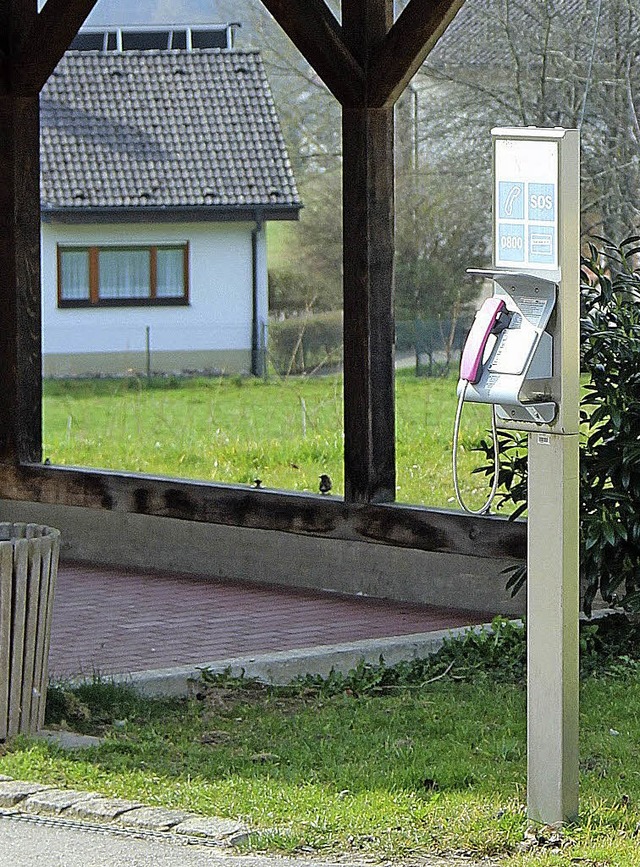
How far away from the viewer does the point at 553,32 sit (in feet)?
32.9

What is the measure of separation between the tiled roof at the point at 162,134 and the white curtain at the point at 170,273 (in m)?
0.69

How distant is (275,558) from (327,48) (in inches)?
104

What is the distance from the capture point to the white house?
1542 cm

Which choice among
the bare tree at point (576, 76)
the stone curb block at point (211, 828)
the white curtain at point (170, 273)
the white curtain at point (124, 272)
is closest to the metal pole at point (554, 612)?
the stone curb block at point (211, 828)

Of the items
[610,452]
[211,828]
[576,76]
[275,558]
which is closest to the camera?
[211,828]

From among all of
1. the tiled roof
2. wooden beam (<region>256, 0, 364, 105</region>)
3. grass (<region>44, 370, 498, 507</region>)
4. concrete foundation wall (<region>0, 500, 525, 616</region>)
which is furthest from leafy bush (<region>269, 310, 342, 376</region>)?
wooden beam (<region>256, 0, 364, 105</region>)

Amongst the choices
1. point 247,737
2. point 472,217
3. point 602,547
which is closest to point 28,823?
point 247,737

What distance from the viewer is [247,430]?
45.3 ft

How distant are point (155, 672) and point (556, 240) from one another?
2773 mm

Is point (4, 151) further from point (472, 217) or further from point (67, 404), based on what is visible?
point (67, 404)

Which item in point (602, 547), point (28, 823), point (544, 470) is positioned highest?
point (544, 470)

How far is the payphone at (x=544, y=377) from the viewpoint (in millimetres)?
4020

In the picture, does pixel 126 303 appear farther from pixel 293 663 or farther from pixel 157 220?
pixel 293 663

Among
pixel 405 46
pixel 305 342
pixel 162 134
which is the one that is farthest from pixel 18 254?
pixel 162 134
